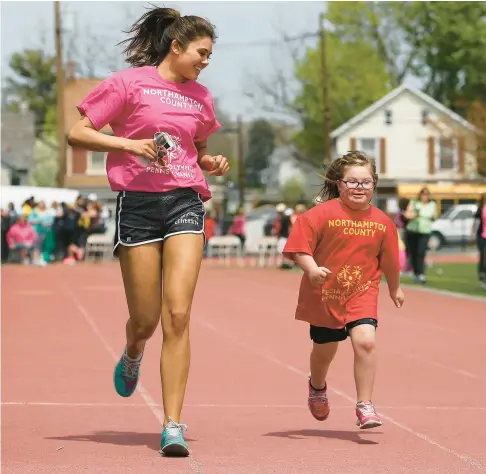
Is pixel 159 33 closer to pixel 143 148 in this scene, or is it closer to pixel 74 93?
pixel 143 148

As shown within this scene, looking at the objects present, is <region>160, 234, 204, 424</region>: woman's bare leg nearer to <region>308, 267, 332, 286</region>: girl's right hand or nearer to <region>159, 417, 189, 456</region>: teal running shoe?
<region>159, 417, 189, 456</region>: teal running shoe

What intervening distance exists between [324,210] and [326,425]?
1.41 meters

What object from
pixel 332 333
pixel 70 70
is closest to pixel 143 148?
pixel 332 333

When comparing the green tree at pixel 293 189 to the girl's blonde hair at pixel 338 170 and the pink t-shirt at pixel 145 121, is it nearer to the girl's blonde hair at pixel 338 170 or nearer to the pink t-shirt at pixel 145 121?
the girl's blonde hair at pixel 338 170

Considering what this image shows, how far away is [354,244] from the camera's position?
772 centimetres

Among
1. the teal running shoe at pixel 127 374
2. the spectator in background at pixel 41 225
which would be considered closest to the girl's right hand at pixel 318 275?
Result: the teal running shoe at pixel 127 374

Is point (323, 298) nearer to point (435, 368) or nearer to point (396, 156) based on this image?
point (435, 368)

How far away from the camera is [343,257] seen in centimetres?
772

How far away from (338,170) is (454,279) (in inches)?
800

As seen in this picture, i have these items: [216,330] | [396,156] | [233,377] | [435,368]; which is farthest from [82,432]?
[396,156]

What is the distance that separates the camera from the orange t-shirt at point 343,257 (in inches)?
304

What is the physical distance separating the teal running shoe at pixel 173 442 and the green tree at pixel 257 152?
129528 millimetres

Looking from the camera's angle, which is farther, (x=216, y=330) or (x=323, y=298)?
(x=216, y=330)

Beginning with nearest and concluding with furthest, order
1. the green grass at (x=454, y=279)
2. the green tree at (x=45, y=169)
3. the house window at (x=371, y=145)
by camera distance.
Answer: the green grass at (x=454, y=279), the house window at (x=371, y=145), the green tree at (x=45, y=169)
